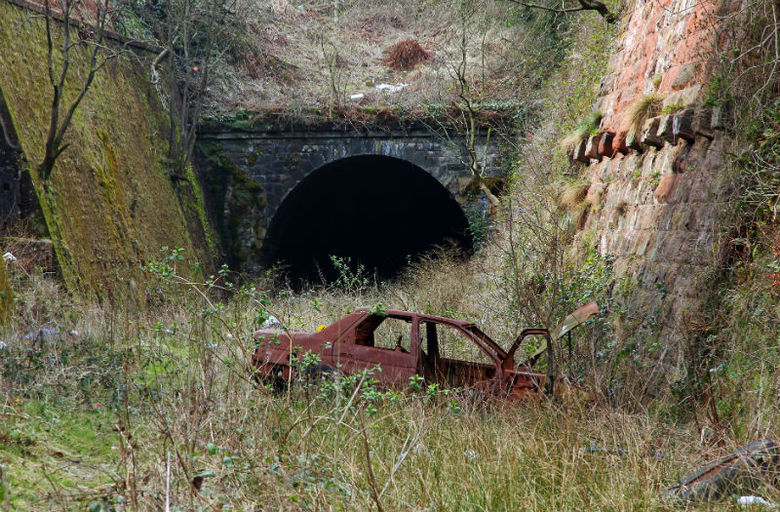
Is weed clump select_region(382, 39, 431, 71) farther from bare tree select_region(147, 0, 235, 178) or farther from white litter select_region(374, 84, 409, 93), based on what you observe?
bare tree select_region(147, 0, 235, 178)

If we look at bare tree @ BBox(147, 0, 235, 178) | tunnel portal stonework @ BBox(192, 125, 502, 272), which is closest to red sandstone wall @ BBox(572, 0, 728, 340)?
tunnel portal stonework @ BBox(192, 125, 502, 272)

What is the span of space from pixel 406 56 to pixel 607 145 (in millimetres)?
14746

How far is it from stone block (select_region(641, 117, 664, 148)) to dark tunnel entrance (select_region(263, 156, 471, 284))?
9.95 m

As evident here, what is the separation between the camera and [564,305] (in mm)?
6809

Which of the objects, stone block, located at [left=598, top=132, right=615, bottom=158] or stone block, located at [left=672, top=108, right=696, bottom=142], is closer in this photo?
stone block, located at [left=672, top=108, right=696, bottom=142]

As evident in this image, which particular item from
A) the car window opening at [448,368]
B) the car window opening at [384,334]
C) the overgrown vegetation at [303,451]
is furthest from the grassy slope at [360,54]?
the overgrown vegetation at [303,451]

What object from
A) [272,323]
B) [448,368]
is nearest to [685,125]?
[448,368]

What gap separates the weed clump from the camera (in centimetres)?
2205

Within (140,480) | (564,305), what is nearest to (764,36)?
(564,305)

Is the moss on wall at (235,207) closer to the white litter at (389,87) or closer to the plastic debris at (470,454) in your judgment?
the white litter at (389,87)

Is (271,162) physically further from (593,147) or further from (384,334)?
(593,147)

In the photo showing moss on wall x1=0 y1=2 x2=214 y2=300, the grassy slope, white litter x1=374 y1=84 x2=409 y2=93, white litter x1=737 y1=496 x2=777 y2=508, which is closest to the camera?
white litter x1=737 y1=496 x2=777 y2=508

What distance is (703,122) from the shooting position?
612 centimetres

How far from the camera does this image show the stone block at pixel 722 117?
590 centimetres
